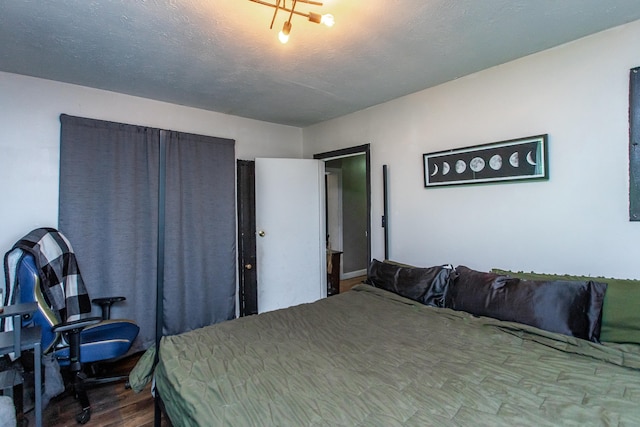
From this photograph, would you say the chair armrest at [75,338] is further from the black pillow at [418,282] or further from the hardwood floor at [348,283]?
the hardwood floor at [348,283]

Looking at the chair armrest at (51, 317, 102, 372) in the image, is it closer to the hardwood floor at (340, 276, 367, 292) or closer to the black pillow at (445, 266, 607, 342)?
→ the black pillow at (445, 266, 607, 342)

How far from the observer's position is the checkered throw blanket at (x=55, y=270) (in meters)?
2.11

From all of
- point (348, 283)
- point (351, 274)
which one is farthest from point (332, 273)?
point (351, 274)

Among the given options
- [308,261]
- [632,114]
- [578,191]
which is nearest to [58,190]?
[308,261]

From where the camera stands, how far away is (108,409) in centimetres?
214

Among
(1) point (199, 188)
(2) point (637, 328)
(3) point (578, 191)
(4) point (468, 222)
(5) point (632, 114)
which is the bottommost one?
(2) point (637, 328)

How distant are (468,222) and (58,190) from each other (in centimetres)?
350

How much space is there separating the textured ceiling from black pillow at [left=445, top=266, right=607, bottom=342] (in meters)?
1.56

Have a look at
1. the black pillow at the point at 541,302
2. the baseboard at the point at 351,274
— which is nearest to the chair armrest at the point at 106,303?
the black pillow at the point at 541,302

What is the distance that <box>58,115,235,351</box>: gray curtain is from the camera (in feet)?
8.97

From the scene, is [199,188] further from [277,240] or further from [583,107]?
[583,107]

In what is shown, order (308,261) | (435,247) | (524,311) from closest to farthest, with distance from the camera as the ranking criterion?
(524,311) → (435,247) → (308,261)

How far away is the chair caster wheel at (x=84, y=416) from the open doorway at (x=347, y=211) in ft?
13.0

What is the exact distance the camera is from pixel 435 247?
2904 millimetres
